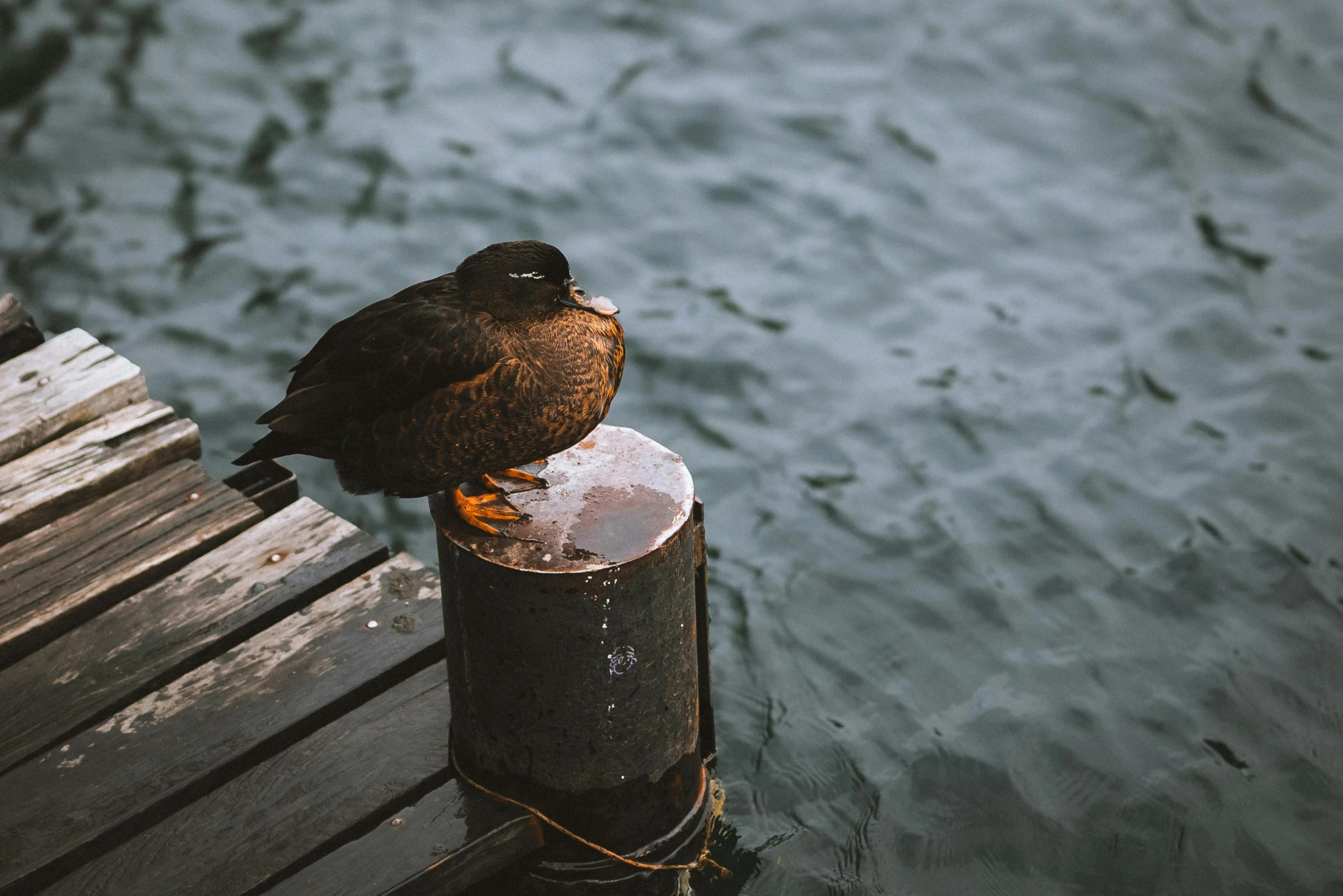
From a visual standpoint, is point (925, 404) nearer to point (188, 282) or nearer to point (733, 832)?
point (733, 832)

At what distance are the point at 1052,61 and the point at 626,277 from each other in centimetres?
320

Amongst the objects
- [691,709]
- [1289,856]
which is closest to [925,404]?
[1289,856]

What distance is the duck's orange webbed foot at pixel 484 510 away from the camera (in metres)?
3.24

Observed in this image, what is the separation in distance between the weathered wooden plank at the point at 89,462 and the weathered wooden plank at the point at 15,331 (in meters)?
0.39

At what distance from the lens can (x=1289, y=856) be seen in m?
4.43

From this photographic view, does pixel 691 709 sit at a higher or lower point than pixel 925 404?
higher

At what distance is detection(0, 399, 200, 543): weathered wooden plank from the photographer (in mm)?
4113

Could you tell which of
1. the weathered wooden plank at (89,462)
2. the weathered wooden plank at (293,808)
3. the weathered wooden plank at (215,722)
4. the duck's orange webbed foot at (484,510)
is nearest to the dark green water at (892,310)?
the weathered wooden plank at (293,808)

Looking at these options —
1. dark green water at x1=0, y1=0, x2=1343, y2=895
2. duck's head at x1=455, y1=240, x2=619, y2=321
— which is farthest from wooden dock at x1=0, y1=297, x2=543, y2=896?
dark green water at x1=0, y1=0, x2=1343, y2=895

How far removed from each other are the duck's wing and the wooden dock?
0.70 meters

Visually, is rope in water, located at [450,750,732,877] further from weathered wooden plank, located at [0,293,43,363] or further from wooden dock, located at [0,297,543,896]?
weathered wooden plank, located at [0,293,43,363]

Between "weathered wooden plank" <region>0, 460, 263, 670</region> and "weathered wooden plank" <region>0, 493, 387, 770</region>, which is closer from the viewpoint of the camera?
"weathered wooden plank" <region>0, 493, 387, 770</region>

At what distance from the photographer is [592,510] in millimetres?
3336

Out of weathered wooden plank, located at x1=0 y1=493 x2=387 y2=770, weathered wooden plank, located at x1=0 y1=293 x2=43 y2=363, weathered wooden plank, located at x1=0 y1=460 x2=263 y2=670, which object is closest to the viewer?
weathered wooden plank, located at x1=0 y1=493 x2=387 y2=770
